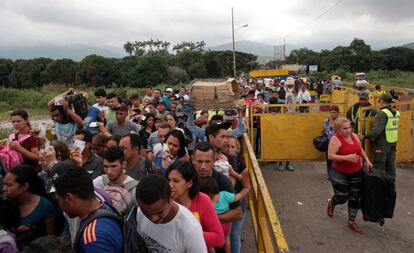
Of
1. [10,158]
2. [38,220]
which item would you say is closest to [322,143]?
[10,158]

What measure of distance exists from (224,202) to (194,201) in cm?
48

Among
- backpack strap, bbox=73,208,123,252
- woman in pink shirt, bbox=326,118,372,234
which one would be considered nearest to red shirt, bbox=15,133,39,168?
backpack strap, bbox=73,208,123,252

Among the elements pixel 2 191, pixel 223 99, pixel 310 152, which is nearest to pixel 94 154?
pixel 2 191

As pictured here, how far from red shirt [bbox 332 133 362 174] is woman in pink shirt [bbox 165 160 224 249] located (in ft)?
9.76

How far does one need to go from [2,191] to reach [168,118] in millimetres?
2777

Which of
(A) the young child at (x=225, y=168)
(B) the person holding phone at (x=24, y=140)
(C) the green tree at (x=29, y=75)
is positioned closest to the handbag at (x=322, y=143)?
(A) the young child at (x=225, y=168)

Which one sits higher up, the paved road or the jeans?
the jeans

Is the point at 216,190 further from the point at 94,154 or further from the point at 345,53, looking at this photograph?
the point at 345,53

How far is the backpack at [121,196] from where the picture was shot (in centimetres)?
242

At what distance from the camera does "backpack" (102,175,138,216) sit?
242 cm

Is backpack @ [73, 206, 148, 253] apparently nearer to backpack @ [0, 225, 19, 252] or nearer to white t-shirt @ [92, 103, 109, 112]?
backpack @ [0, 225, 19, 252]

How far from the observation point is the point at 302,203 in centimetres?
612

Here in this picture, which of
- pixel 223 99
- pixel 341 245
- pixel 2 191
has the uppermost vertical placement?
pixel 223 99

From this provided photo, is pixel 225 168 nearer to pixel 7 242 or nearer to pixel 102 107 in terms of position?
pixel 7 242
